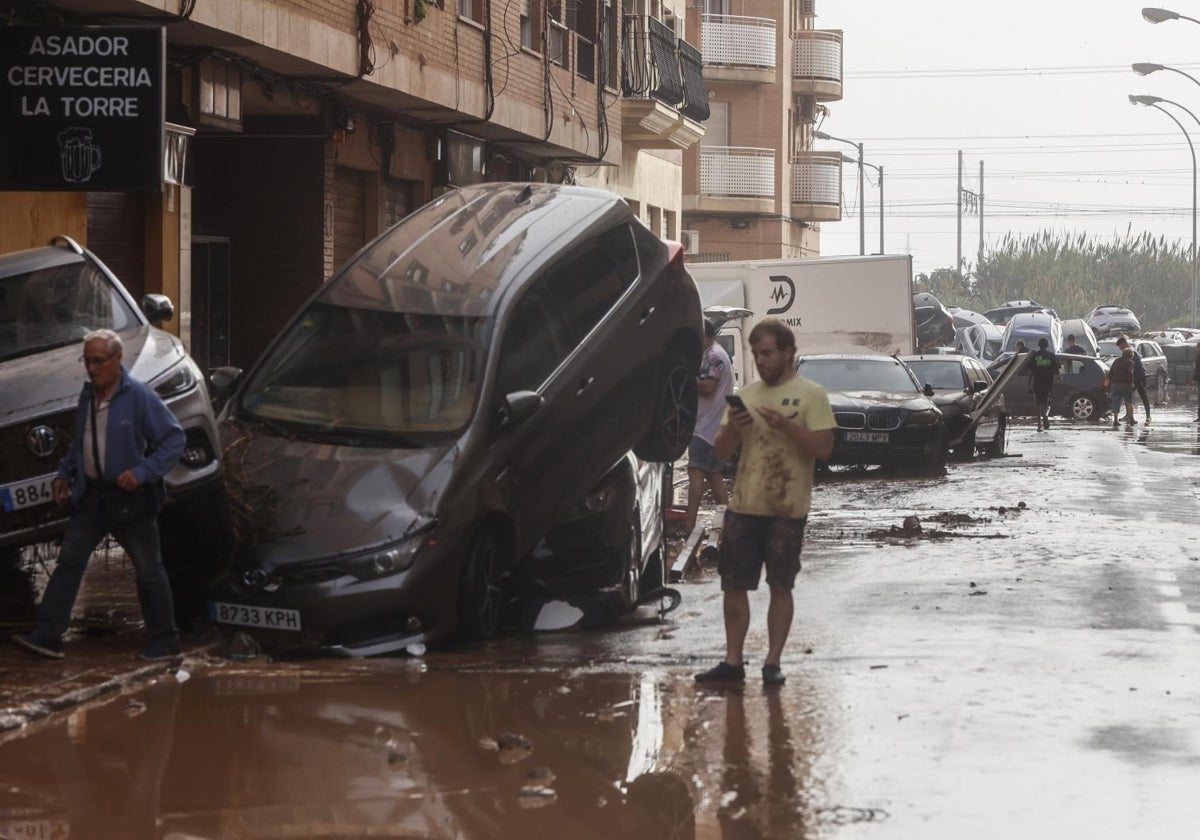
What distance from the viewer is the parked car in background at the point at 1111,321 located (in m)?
82.8

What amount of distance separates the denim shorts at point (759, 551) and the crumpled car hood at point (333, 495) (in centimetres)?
174

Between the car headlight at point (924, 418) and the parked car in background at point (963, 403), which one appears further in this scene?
the parked car in background at point (963, 403)

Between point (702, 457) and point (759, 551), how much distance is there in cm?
705

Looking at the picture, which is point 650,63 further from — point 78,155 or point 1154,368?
point 1154,368

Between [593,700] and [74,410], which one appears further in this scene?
[74,410]

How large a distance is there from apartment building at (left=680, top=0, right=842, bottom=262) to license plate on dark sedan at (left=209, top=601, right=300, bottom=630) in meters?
44.0

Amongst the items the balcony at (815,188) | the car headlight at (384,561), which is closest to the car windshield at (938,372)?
the car headlight at (384,561)

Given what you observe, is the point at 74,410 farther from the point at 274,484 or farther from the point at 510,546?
the point at 510,546

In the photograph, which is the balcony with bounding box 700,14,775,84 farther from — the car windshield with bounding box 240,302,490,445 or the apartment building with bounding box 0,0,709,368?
the car windshield with bounding box 240,302,490,445

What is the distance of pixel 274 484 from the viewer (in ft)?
35.5

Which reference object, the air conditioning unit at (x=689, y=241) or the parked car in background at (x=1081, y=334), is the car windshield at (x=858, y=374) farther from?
the parked car in background at (x=1081, y=334)

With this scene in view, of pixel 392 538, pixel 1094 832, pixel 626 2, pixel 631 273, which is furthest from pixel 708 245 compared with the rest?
pixel 1094 832

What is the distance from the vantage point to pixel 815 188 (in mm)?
65188

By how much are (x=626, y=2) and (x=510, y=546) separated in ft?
88.8
